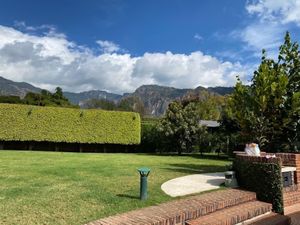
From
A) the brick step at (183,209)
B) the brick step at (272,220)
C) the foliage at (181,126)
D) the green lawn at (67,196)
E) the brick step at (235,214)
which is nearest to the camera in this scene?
the brick step at (183,209)

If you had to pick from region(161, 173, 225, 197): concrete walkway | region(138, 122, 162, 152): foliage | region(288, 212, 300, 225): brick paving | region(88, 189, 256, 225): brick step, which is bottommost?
region(288, 212, 300, 225): brick paving

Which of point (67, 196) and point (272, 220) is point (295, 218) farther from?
point (67, 196)

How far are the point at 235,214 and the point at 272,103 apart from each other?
10569mm

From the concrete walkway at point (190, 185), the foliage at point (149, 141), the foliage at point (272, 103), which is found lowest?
the concrete walkway at point (190, 185)

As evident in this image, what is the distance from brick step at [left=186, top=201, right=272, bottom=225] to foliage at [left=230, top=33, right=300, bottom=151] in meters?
8.73

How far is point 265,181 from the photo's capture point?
8281 mm

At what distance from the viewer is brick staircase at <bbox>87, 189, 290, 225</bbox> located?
18.6ft

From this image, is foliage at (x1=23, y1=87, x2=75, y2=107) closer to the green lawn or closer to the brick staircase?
the green lawn

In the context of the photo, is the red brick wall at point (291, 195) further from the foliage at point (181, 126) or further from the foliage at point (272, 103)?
the foliage at point (181, 126)

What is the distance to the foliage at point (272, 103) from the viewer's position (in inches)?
618

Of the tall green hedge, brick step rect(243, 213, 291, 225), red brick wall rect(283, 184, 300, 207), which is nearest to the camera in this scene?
brick step rect(243, 213, 291, 225)

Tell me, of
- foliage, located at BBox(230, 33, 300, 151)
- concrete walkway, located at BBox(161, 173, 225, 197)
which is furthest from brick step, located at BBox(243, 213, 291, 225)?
foliage, located at BBox(230, 33, 300, 151)

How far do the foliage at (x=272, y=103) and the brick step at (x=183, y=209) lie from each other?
8.48 m

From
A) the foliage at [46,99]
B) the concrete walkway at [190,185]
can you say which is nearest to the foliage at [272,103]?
the concrete walkway at [190,185]
